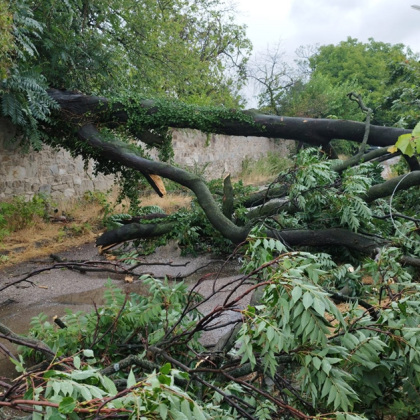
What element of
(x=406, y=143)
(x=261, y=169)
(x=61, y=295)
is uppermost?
(x=261, y=169)

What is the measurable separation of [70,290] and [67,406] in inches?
180

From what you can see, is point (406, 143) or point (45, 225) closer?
point (406, 143)

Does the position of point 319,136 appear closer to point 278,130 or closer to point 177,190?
point 278,130

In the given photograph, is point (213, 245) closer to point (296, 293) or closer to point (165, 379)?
point (296, 293)

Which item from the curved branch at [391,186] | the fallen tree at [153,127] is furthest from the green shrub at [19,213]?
the curved branch at [391,186]

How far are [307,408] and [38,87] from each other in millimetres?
6218

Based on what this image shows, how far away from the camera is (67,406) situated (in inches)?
45.1

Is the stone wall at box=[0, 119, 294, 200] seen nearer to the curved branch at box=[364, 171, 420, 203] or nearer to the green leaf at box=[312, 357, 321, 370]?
the curved branch at box=[364, 171, 420, 203]

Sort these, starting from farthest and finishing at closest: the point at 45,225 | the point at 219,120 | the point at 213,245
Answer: the point at 45,225
the point at 219,120
the point at 213,245

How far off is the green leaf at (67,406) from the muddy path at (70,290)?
8.08 ft

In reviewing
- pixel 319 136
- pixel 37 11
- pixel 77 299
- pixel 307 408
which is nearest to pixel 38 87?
pixel 37 11

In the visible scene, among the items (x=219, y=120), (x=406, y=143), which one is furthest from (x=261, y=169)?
(x=406, y=143)

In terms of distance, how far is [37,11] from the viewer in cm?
775

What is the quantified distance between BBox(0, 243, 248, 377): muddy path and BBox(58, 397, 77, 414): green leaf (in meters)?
2.46
